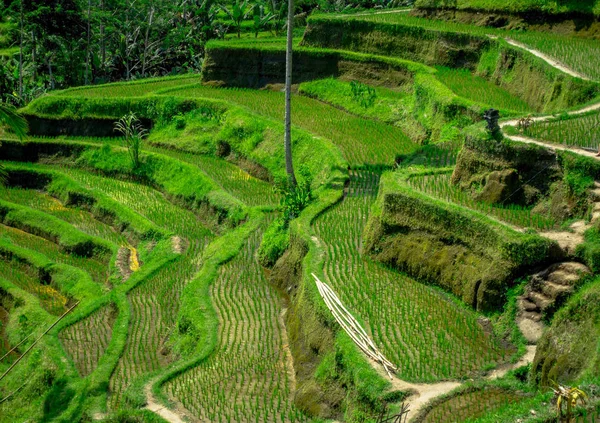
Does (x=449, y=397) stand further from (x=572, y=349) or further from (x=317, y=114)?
(x=317, y=114)

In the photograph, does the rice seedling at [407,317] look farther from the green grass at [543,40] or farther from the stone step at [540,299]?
the green grass at [543,40]

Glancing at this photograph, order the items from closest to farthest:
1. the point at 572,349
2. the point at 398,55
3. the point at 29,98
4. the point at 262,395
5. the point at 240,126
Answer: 1. the point at 572,349
2. the point at 262,395
3. the point at 240,126
4. the point at 398,55
5. the point at 29,98

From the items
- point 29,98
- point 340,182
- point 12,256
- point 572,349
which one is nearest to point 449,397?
point 572,349

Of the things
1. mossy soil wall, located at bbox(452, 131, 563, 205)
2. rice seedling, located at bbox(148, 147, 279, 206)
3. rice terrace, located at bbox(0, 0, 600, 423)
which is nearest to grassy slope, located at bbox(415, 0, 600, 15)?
rice terrace, located at bbox(0, 0, 600, 423)

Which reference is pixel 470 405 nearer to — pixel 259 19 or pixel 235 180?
pixel 235 180

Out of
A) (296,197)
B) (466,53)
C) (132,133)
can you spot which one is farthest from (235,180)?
(466,53)

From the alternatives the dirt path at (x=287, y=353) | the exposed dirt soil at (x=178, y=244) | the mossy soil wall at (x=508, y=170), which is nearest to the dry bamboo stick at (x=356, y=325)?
the dirt path at (x=287, y=353)

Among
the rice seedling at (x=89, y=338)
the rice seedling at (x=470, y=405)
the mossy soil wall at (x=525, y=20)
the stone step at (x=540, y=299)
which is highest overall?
the mossy soil wall at (x=525, y=20)
